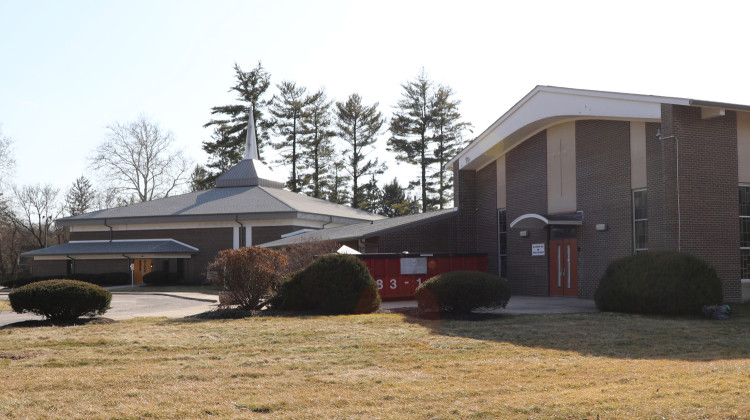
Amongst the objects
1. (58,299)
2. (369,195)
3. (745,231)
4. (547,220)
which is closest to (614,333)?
(745,231)

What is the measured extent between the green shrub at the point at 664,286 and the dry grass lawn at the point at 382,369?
3.81 ft

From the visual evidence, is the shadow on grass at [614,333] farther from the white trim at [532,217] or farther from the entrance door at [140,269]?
the entrance door at [140,269]

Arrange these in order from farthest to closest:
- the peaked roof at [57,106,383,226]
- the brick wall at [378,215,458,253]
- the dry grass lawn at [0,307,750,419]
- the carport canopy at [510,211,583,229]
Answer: the peaked roof at [57,106,383,226], the brick wall at [378,215,458,253], the carport canopy at [510,211,583,229], the dry grass lawn at [0,307,750,419]

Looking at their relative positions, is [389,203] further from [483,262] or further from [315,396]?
[315,396]

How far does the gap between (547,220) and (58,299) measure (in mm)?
15524

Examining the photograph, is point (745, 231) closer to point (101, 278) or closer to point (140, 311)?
point (140, 311)

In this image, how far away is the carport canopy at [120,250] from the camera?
42.8 m

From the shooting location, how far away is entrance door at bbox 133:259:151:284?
147 feet

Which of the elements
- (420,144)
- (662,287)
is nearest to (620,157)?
(662,287)

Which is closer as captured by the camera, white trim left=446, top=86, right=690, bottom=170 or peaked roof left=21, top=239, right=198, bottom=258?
white trim left=446, top=86, right=690, bottom=170

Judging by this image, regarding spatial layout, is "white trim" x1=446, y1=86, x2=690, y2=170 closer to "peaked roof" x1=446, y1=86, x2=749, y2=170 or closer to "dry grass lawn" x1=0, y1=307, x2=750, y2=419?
"peaked roof" x1=446, y1=86, x2=749, y2=170

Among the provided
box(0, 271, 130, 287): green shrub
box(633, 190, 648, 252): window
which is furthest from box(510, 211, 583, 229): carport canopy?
box(0, 271, 130, 287): green shrub

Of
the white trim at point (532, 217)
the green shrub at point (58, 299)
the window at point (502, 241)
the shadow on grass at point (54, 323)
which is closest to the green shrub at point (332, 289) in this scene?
the shadow on grass at point (54, 323)

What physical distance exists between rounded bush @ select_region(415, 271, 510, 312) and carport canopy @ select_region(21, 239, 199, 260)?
90.5ft
